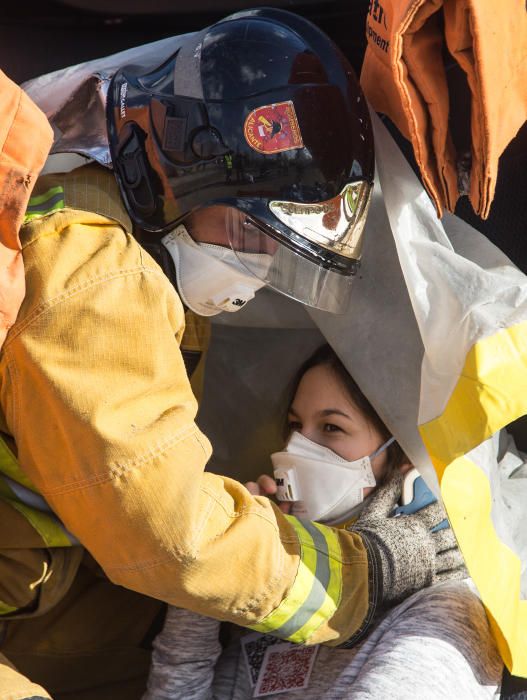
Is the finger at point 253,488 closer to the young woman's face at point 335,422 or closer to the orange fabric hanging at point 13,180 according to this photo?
the young woman's face at point 335,422

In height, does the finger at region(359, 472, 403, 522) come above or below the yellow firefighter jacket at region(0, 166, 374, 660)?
below

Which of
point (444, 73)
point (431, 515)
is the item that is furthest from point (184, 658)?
point (444, 73)

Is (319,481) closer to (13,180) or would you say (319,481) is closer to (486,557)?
(486,557)

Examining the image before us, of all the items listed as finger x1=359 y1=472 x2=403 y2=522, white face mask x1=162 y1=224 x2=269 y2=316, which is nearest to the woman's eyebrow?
finger x1=359 y1=472 x2=403 y2=522

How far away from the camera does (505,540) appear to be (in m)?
1.41

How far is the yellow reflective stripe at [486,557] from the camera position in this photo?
51.4 inches

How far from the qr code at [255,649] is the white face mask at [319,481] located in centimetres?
23

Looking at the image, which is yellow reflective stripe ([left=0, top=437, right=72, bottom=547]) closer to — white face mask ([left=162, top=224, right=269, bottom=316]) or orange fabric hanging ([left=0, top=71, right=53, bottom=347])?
orange fabric hanging ([left=0, top=71, right=53, bottom=347])

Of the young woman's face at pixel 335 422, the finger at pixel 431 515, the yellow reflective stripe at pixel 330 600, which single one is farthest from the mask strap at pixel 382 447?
the yellow reflective stripe at pixel 330 600

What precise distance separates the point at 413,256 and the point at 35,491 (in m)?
0.68

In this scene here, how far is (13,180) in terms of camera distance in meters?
1.10

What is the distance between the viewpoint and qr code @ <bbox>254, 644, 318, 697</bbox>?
1.49m

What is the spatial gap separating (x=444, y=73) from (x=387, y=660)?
0.86m

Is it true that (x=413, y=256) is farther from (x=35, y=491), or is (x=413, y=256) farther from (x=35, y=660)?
Answer: (x=35, y=660)
